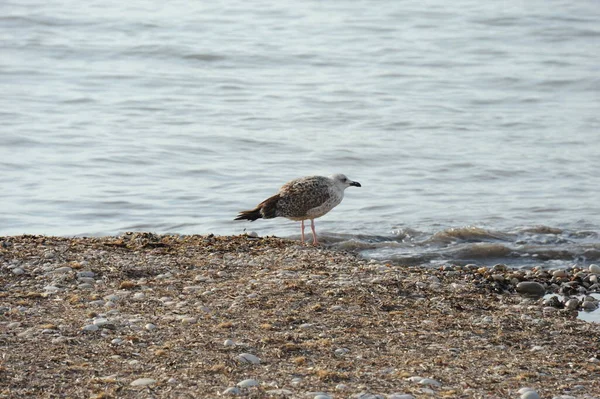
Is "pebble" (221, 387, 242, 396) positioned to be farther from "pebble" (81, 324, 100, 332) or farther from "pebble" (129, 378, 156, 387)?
"pebble" (81, 324, 100, 332)

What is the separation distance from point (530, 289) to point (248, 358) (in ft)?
12.2

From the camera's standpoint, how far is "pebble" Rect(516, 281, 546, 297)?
880 centimetres

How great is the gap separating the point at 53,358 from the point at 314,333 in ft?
5.76

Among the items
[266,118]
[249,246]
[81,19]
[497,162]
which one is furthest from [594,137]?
[81,19]

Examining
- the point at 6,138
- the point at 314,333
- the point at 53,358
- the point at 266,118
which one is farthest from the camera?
the point at 266,118

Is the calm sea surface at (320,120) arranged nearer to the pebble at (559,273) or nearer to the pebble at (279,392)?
the pebble at (559,273)

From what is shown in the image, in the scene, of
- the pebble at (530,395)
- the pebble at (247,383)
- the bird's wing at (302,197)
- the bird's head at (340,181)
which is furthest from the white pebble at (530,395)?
the bird's head at (340,181)

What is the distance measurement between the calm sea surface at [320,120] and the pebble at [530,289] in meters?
1.80

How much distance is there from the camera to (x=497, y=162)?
1510 centimetres

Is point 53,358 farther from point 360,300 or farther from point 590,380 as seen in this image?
point 590,380

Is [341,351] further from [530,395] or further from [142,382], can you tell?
[142,382]

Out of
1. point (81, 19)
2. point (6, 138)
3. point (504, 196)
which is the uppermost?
point (81, 19)

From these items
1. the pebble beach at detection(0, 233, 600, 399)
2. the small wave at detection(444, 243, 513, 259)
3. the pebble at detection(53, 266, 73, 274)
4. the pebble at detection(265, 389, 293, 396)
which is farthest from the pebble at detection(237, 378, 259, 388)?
the small wave at detection(444, 243, 513, 259)

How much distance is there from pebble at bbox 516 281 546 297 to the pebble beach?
0.02 metres
